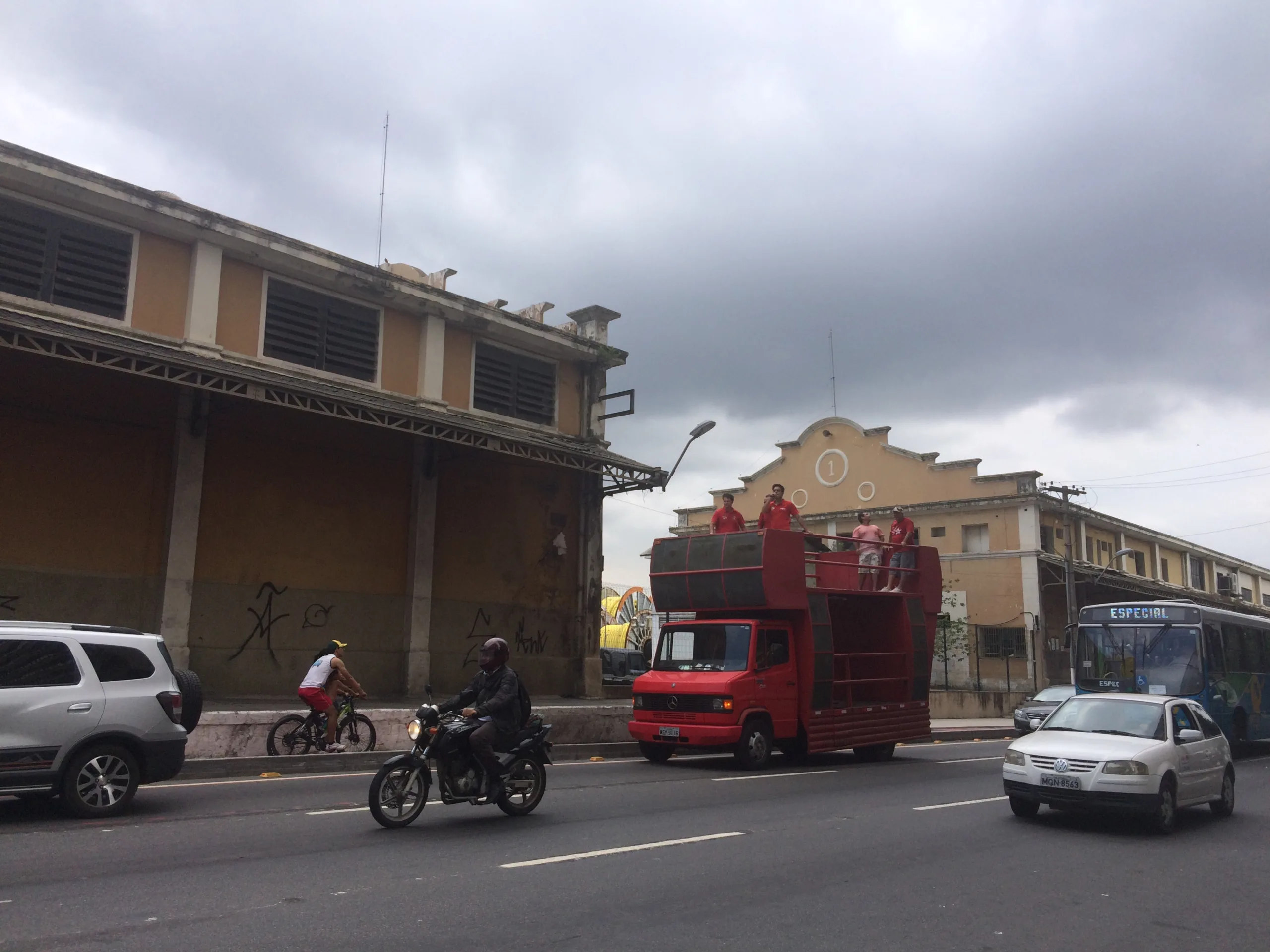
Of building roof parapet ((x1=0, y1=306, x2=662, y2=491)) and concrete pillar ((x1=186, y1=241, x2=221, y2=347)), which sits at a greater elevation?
concrete pillar ((x1=186, y1=241, x2=221, y2=347))

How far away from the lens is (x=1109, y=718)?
1113cm

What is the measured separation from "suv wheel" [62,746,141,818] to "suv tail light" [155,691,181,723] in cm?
47

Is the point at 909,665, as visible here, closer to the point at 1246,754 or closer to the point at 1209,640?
the point at 1209,640

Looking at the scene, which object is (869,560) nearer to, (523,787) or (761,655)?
(761,655)

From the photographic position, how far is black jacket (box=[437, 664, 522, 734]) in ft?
29.8

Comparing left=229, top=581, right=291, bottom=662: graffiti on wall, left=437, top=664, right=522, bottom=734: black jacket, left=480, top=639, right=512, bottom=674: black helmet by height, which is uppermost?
left=229, top=581, right=291, bottom=662: graffiti on wall

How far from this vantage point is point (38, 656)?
893cm

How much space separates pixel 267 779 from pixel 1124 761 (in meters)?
9.60

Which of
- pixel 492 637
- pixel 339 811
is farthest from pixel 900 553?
pixel 339 811

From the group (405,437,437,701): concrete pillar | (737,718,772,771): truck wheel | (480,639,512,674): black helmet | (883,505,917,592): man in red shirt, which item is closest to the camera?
(480,639,512,674): black helmet

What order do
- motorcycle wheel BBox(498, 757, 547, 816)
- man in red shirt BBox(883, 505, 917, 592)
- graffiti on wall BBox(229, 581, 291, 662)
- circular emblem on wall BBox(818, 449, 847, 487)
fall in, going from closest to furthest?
motorcycle wheel BBox(498, 757, 547, 816)
man in red shirt BBox(883, 505, 917, 592)
graffiti on wall BBox(229, 581, 291, 662)
circular emblem on wall BBox(818, 449, 847, 487)

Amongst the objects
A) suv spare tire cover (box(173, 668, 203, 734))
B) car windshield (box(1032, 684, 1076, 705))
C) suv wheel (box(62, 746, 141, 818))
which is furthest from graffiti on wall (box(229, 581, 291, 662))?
car windshield (box(1032, 684, 1076, 705))

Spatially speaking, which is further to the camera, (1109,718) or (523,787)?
(1109,718)

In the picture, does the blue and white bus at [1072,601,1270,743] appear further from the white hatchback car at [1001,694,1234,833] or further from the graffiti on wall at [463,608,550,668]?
the graffiti on wall at [463,608,550,668]
